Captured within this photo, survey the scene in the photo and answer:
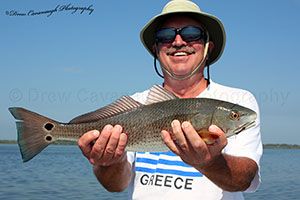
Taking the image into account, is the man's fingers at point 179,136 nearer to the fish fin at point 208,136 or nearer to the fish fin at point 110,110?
the fish fin at point 208,136

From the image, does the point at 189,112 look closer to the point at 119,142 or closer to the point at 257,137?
the point at 119,142

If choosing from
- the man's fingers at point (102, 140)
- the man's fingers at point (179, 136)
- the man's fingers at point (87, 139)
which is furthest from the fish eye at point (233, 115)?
the man's fingers at point (87, 139)

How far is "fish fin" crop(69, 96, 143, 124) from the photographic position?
14.1 ft

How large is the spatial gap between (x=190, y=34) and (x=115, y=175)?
2.28 meters

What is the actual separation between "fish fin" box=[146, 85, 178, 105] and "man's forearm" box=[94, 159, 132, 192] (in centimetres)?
102

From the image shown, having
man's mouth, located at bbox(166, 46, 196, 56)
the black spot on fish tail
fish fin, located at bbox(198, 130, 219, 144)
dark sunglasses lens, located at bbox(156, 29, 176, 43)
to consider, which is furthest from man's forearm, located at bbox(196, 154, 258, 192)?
dark sunglasses lens, located at bbox(156, 29, 176, 43)

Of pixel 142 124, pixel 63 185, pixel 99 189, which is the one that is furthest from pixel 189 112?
pixel 63 185

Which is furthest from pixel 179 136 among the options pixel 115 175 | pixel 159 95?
pixel 115 175

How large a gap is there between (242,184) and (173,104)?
1.30 metres

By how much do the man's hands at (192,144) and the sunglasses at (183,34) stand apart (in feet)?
5.78

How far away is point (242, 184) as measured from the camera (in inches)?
169

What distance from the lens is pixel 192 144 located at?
3.76 metres

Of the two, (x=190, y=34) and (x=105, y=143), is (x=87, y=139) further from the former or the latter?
(x=190, y=34)

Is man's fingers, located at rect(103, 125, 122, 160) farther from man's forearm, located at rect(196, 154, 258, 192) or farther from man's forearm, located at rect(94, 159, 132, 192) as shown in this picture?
man's forearm, located at rect(196, 154, 258, 192)
